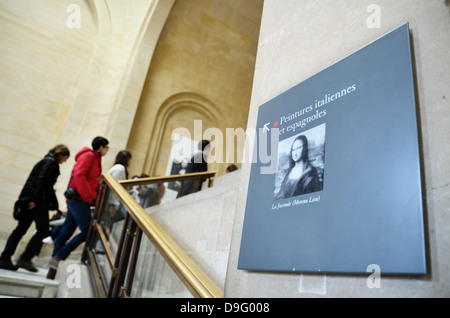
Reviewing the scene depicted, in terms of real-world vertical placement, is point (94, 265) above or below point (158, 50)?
below

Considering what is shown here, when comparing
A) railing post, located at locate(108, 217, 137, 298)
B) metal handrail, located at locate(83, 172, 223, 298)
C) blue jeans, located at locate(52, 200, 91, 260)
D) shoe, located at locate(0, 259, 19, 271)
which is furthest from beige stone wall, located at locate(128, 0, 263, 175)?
railing post, located at locate(108, 217, 137, 298)

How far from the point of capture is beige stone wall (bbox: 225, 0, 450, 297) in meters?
1.14

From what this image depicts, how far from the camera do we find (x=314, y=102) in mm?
1770

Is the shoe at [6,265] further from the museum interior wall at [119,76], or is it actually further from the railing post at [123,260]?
the museum interior wall at [119,76]

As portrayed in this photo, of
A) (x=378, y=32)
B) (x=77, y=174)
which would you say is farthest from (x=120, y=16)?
(x=378, y=32)

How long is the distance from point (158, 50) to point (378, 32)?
903cm

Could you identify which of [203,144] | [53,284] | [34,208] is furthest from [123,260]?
[203,144]

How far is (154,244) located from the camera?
2.55 meters

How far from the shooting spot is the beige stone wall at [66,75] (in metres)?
7.52

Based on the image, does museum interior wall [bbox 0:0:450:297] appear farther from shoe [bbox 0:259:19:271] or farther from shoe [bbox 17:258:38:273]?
shoe [bbox 17:258:38:273]

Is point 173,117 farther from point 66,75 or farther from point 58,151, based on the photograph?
point 58,151

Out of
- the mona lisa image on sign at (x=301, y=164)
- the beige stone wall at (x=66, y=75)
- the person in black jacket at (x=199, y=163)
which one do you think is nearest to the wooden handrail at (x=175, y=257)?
the mona lisa image on sign at (x=301, y=164)

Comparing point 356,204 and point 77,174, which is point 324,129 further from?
point 77,174

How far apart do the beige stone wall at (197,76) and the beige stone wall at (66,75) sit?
0.74m
